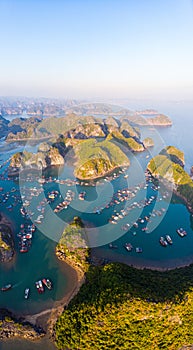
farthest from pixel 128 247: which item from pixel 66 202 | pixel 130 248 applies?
pixel 66 202

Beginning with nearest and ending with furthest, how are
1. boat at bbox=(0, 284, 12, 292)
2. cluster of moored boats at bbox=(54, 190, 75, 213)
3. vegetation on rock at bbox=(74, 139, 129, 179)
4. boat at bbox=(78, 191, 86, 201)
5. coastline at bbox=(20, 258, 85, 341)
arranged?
1. coastline at bbox=(20, 258, 85, 341)
2. boat at bbox=(0, 284, 12, 292)
3. cluster of moored boats at bbox=(54, 190, 75, 213)
4. boat at bbox=(78, 191, 86, 201)
5. vegetation on rock at bbox=(74, 139, 129, 179)

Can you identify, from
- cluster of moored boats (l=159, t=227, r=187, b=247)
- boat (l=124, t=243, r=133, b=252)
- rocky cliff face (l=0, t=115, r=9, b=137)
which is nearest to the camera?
boat (l=124, t=243, r=133, b=252)

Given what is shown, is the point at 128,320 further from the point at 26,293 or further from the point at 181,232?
the point at 181,232

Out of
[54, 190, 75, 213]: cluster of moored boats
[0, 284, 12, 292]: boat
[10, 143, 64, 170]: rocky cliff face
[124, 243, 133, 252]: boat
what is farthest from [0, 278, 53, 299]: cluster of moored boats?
[10, 143, 64, 170]: rocky cliff face

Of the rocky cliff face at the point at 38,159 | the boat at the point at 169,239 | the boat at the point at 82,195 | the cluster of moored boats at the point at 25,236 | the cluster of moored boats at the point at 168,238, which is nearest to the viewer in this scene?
the cluster of moored boats at the point at 25,236

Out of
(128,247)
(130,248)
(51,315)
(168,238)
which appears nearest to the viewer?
(51,315)

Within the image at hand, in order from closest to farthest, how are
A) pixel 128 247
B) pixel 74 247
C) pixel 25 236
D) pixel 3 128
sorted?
pixel 74 247 → pixel 128 247 → pixel 25 236 → pixel 3 128

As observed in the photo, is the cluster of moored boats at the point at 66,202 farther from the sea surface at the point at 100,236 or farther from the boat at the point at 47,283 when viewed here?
the boat at the point at 47,283

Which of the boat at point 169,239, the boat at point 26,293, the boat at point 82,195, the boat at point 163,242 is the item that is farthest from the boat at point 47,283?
the boat at point 82,195

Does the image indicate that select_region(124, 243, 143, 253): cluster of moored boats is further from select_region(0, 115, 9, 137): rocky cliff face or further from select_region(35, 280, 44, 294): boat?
select_region(0, 115, 9, 137): rocky cliff face

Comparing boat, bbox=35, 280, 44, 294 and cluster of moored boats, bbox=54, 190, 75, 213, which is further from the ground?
cluster of moored boats, bbox=54, 190, 75, 213
